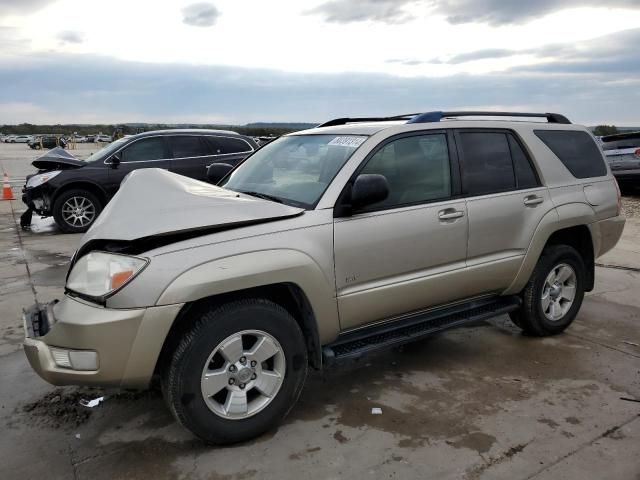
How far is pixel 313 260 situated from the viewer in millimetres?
3139

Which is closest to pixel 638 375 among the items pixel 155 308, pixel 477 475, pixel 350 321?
pixel 477 475

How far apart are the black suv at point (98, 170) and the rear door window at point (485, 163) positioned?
21.8 feet

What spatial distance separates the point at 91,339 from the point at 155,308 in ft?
1.12

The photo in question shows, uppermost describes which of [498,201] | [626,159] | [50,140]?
[50,140]

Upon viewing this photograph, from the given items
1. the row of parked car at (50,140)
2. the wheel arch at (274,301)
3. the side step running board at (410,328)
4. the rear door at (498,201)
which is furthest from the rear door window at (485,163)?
the row of parked car at (50,140)

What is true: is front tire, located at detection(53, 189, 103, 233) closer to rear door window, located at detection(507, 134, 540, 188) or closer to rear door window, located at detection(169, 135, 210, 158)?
rear door window, located at detection(169, 135, 210, 158)

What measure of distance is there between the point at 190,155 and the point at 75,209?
2255mm

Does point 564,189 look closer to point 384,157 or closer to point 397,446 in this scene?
point 384,157

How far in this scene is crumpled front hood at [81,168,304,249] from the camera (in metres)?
2.83

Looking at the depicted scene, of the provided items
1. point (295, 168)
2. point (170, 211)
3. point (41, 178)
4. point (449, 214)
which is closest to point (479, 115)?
point (449, 214)

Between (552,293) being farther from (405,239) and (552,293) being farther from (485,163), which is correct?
(405,239)

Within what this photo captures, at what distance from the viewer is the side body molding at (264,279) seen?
273 centimetres

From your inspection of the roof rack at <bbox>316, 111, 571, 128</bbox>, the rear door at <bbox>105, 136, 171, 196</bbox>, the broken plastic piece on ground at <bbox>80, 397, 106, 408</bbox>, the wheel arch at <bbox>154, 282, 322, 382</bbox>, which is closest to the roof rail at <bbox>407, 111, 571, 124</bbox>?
the roof rack at <bbox>316, 111, 571, 128</bbox>

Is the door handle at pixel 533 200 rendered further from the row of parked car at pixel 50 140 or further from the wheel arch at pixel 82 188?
the row of parked car at pixel 50 140
